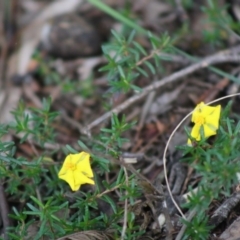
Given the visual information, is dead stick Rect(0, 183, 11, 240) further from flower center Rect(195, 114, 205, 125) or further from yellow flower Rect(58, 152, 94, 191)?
flower center Rect(195, 114, 205, 125)

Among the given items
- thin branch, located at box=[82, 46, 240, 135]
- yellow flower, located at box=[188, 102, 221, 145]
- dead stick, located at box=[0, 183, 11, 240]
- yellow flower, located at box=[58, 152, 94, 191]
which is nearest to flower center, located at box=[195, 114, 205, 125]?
yellow flower, located at box=[188, 102, 221, 145]

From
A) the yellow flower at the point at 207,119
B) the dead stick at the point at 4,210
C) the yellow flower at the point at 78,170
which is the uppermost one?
the yellow flower at the point at 207,119

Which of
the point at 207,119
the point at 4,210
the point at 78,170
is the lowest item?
the point at 4,210

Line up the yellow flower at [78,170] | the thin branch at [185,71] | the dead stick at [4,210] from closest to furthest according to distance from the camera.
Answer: the yellow flower at [78,170]
the dead stick at [4,210]
the thin branch at [185,71]

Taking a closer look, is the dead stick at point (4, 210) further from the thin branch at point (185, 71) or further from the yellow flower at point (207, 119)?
the yellow flower at point (207, 119)

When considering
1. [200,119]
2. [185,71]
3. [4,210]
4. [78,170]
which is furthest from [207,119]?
[4,210]

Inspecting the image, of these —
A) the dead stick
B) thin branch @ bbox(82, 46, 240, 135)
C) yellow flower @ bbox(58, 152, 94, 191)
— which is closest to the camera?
yellow flower @ bbox(58, 152, 94, 191)

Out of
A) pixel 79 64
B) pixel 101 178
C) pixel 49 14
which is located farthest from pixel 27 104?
pixel 101 178

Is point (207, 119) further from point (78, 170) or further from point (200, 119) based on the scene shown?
point (78, 170)

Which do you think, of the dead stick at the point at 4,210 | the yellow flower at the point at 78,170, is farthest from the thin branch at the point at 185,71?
the dead stick at the point at 4,210

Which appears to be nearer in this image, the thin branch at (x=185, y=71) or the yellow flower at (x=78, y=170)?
the yellow flower at (x=78, y=170)

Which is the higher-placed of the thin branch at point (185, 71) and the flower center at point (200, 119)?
the flower center at point (200, 119)
